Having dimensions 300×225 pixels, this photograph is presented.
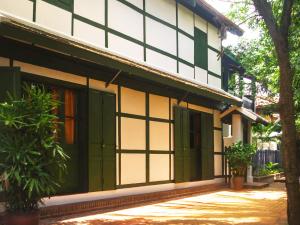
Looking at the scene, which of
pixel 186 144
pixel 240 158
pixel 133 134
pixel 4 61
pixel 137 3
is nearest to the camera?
pixel 4 61

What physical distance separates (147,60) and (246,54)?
9.52 m

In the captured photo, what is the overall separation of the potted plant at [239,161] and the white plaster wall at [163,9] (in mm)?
4571

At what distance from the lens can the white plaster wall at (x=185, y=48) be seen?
13.4 meters

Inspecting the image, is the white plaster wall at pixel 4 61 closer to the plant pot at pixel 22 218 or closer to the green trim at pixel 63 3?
the green trim at pixel 63 3

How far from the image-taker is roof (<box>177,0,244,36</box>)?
13.6m

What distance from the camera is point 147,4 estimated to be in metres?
11.7

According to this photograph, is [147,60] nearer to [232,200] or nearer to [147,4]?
[147,4]

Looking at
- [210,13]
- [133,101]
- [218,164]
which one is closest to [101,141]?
[133,101]

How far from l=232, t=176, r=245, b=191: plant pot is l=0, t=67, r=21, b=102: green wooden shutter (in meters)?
9.19

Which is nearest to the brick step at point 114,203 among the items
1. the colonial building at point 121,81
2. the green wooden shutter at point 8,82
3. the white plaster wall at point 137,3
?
the colonial building at point 121,81

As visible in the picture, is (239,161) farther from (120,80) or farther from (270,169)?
(270,169)

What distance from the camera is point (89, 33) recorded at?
9438 millimetres

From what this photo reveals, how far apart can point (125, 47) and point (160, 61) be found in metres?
1.75

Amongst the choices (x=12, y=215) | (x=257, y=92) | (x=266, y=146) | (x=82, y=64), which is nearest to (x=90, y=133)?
(x=82, y=64)
